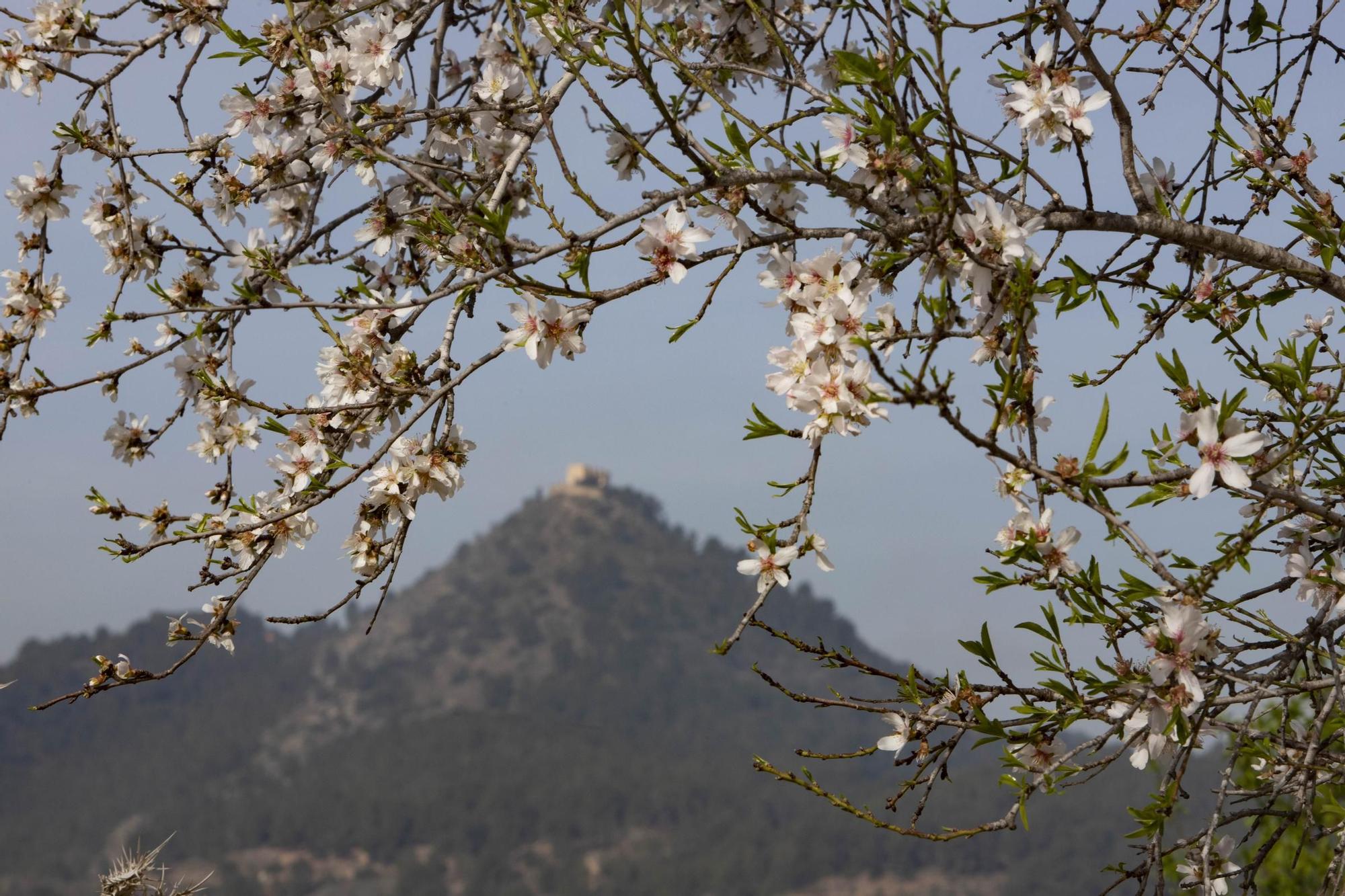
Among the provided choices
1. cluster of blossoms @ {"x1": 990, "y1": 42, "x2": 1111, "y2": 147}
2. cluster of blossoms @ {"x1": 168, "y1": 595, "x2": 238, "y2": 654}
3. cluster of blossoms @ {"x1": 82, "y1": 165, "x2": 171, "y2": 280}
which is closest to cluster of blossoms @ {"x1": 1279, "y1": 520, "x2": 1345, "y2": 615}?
cluster of blossoms @ {"x1": 990, "y1": 42, "x2": 1111, "y2": 147}

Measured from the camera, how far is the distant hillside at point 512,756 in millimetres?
87188

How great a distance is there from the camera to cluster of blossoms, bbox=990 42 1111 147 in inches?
104

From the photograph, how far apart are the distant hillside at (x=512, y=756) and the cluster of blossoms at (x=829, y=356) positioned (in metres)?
83.3

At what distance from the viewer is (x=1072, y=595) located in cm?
237

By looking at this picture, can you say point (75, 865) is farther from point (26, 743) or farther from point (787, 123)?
point (787, 123)

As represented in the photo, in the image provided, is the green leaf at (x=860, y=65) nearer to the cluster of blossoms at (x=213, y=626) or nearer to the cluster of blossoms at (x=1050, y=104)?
the cluster of blossoms at (x=1050, y=104)

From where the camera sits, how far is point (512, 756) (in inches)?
4053

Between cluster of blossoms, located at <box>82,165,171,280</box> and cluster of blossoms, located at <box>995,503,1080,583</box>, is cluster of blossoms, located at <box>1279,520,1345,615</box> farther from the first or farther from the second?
cluster of blossoms, located at <box>82,165,171,280</box>

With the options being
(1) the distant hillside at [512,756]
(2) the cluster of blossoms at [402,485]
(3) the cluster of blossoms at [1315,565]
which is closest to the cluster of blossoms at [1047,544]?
(3) the cluster of blossoms at [1315,565]

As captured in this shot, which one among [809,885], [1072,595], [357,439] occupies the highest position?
[357,439]

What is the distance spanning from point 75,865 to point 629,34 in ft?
339

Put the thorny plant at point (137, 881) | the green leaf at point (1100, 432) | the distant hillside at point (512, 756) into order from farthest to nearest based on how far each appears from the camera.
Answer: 1. the distant hillside at point (512, 756)
2. the thorny plant at point (137, 881)
3. the green leaf at point (1100, 432)

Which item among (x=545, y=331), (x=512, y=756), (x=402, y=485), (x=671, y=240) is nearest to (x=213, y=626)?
(x=402, y=485)

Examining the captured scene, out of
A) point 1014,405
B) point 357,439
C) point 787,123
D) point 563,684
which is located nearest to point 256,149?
point 357,439
